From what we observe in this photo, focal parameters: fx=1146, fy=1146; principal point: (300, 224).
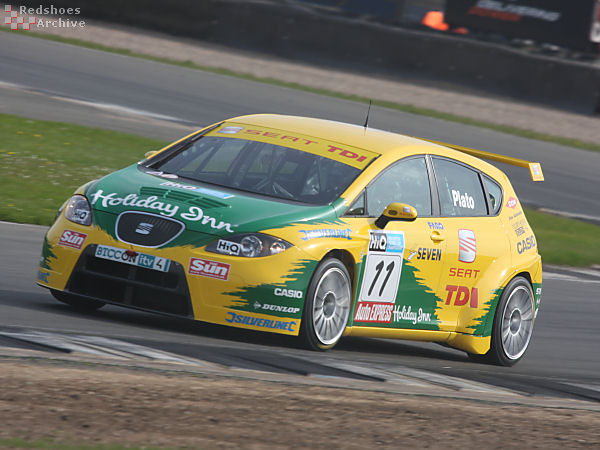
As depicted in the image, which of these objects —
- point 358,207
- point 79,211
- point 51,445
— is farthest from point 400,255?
point 51,445

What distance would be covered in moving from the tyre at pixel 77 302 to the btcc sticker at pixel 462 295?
7.95ft

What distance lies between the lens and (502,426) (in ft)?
19.1

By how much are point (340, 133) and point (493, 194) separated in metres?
1.41

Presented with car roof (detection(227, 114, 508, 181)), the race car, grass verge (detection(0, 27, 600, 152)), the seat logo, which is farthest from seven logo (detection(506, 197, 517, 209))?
grass verge (detection(0, 27, 600, 152))

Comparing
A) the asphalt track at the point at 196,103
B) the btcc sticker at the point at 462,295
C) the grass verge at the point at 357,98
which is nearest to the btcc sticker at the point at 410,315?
the btcc sticker at the point at 462,295

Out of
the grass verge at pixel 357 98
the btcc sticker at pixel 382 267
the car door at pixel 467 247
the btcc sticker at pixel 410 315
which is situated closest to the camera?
the btcc sticker at pixel 382 267

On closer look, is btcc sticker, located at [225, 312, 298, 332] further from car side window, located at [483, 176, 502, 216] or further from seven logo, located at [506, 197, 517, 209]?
seven logo, located at [506, 197, 517, 209]

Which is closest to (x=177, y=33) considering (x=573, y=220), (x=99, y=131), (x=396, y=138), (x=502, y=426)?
(x=99, y=131)

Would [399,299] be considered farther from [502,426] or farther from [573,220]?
[573,220]

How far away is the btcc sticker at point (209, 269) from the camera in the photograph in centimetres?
666

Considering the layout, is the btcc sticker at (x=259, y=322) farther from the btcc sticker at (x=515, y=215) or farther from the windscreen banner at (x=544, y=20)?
the windscreen banner at (x=544, y=20)

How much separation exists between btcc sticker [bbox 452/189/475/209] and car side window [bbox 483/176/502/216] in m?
0.26

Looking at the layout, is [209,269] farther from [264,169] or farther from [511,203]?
[511,203]

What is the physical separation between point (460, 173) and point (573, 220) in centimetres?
835
